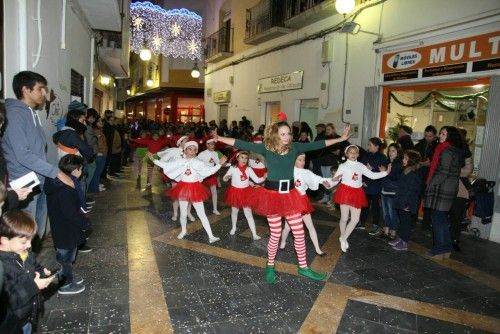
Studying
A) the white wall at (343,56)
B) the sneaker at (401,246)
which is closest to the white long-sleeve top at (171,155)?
the sneaker at (401,246)

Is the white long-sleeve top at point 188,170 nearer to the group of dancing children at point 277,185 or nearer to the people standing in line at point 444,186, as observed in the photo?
the group of dancing children at point 277,185

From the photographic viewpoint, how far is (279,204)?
4387mm

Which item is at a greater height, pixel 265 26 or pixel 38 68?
pixel 265 26

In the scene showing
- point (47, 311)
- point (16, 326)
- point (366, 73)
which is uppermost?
point (366, 73)

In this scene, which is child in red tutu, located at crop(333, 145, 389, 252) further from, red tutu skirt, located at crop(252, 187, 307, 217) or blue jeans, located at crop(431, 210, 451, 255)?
red tutu skirt, located at crop(252, 187, 307, 217)

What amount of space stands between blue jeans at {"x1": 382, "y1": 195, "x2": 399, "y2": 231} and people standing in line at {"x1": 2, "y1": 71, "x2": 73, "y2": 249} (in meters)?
5.11

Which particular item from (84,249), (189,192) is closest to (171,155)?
(189,192)

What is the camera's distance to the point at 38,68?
5.33m

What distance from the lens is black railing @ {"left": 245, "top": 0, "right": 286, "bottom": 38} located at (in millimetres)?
13703

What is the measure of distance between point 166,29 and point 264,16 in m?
12.1

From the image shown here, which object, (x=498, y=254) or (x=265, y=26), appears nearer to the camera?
(x=498, y=254)

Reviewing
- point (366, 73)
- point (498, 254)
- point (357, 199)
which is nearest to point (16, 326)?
point (357, 199)

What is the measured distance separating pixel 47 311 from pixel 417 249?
545 cm

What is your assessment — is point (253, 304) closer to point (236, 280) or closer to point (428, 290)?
point (236, 280)
